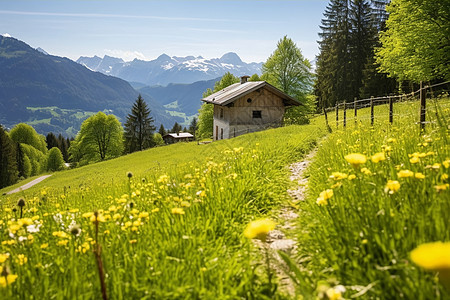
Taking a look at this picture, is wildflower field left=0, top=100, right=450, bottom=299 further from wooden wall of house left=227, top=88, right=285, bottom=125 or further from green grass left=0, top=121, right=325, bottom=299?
wooden wall of house left=227, top=88, right=285, bottom=125

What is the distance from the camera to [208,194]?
4.51 metres

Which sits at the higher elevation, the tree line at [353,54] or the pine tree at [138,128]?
the tree line at [353,54]

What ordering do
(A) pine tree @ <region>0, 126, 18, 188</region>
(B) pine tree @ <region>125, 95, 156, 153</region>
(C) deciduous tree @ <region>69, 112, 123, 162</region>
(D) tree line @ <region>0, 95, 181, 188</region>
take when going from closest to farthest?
(A) pine tree @ <region>0, 126, 18, 188</region> → (D) tree line @ <region>0, 95, 181, 188</region> → (C) deciduous tree @ <region>69, 112, 123, 162</region> → (B) pine tree @ <region>125, 95, 156, 153</region>

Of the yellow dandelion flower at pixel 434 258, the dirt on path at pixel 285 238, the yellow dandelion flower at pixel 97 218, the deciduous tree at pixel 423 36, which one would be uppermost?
the deciduous tree at pixel 423 36

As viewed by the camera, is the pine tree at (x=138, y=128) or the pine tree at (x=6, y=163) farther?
the pine tree at (x=138, y=128)

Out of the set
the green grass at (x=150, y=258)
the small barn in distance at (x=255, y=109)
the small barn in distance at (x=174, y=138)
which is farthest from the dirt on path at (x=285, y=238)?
the small barn in distance at (x=174, y=138)

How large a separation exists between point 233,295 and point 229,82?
5235 centimetres

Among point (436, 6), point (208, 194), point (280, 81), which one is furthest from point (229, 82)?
point (208, 194)

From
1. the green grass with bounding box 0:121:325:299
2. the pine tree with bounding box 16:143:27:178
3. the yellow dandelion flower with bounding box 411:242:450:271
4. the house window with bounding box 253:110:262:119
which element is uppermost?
the house window with bounding box 253:110:262:119

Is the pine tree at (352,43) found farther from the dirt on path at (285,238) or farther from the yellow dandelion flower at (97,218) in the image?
the yellow dandelion flower at (97,218)

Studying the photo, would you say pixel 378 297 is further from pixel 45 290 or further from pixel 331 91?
pixel 331 91

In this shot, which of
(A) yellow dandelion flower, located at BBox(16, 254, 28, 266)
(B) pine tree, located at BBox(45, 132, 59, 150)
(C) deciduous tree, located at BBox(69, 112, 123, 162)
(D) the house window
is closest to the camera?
(A) yellow dandelion flower, located at BBox(16, 254, 28, 266)

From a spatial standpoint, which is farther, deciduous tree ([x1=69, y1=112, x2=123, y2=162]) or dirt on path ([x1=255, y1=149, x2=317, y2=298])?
deciduous tree ([x1=69, y1=112, x2=123, y2=162])

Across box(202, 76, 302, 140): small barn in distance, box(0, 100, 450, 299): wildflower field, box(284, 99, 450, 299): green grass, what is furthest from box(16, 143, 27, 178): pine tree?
box(284, 99, 450, 299): green grass
